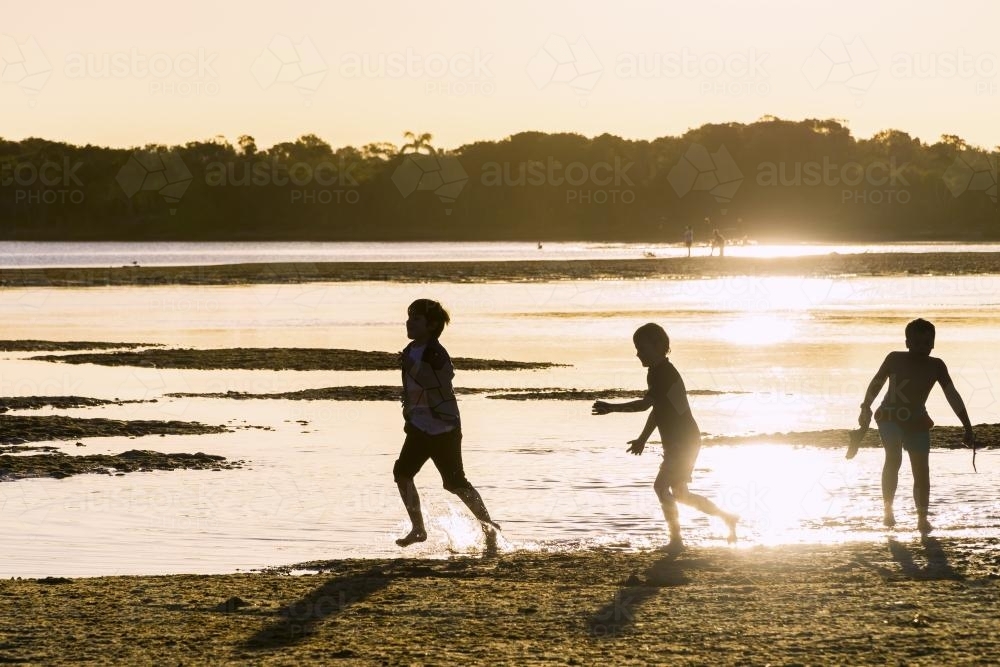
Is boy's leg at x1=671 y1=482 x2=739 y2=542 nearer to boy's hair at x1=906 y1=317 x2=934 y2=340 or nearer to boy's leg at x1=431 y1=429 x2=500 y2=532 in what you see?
boy's leg at x1=431 y1=429 x2=500 y2=532

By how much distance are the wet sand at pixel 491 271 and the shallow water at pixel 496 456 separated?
2534cm

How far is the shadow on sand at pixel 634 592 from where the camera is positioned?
24.4 ft

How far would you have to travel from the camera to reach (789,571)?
8750mm

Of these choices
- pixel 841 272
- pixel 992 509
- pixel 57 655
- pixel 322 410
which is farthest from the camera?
pixel 841 272

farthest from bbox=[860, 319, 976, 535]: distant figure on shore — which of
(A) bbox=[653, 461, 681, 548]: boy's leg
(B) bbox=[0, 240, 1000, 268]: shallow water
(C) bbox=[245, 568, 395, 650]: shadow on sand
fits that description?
(B) bbox=[0, 240, 1000, 268]: shallow water

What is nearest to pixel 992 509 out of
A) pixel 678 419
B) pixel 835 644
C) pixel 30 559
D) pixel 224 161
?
pixel 678 419

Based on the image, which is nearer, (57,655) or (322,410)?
(57,655)

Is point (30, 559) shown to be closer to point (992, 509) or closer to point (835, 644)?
point (835, 644)

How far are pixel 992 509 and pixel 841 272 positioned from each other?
5532 cm

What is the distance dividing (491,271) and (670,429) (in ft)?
185

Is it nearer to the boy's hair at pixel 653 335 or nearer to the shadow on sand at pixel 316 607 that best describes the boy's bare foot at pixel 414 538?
the shadow on sand at pixel 316 607

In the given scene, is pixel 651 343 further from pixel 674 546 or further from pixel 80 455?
pixel 80 455

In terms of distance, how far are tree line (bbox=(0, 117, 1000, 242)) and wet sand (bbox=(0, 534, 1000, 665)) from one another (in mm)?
143455

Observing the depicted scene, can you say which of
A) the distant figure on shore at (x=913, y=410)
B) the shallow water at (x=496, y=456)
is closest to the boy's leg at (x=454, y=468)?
the shallow water at (x=496, y=456)
